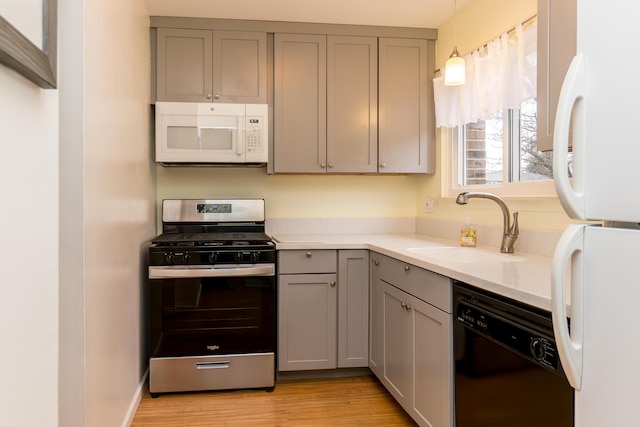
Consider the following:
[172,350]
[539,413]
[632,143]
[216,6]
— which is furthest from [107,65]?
[539,413]

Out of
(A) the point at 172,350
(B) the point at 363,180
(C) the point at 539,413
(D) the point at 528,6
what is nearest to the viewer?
(C) the point at 539,413

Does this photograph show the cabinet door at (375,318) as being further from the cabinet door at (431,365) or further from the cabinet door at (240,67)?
the cabinet door at (240,67)

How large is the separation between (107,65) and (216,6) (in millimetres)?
1201

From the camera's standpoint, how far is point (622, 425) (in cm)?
76

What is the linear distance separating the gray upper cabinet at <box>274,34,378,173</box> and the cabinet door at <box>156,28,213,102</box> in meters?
0.48

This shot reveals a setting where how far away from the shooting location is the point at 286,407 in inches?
98.6

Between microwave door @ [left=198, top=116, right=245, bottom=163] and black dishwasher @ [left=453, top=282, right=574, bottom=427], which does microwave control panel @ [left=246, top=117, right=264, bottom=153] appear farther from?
black dishwasher @ [left=453, top=282, right=574, bottom=427]

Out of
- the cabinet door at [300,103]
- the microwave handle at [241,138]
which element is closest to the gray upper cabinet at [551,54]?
the cabinet door at [300,103]

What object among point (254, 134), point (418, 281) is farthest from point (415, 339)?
point (254, 134)

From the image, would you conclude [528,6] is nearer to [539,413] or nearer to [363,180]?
[363,180]

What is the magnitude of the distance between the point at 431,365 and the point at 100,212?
1525 mm

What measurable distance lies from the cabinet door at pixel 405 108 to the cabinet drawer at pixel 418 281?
0.96m

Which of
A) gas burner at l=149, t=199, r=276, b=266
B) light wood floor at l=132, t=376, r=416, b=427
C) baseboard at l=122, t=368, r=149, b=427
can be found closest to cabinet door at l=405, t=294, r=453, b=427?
light wood floor at l=132, t=376, r=416, b=427

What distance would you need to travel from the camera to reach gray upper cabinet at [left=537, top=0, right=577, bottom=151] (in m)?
1.39
